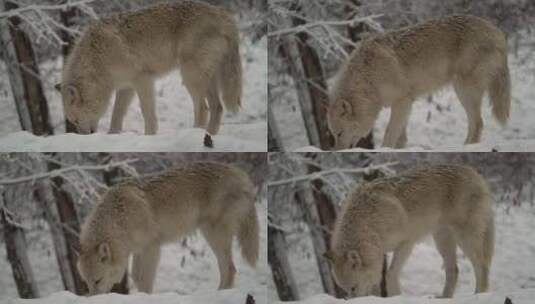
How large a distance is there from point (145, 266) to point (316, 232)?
935 mm

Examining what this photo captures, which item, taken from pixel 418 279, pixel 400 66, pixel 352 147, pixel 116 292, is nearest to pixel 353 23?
pixel 400 66

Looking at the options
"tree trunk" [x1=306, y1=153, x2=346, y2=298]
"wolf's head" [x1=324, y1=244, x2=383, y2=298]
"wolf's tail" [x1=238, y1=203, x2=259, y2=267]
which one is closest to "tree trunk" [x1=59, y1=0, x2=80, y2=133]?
"wolf's tail" [x1=238, y1=203, x2=259, y2=267]

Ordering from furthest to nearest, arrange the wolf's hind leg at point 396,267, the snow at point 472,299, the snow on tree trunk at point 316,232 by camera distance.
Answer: the snow on tree trunk at point 316,232 → the wolf's hind leg at point 396,267 → the snow at point 472,299

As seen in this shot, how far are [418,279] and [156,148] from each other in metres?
1.56

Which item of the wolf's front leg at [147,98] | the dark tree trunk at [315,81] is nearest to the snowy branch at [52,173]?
the wolf's front leg at [147,98]

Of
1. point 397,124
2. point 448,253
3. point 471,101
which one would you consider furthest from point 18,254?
point 471,101

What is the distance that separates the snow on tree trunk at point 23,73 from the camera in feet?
14.3

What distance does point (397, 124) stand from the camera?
418 centimetres

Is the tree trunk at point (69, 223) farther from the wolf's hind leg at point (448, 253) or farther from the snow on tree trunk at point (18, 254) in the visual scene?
the wolf's hind leg at point (448, 253)

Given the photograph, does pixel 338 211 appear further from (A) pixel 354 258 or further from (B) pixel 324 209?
(A) pixel 354 258

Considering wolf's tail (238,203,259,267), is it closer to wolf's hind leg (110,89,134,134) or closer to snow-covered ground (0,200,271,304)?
snow-covered ground (0,200,271,304)

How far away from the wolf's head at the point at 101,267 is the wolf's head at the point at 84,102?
0.65 m

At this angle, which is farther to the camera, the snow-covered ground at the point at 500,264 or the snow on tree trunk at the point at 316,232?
the snow on tree trunk at the point at 316,232

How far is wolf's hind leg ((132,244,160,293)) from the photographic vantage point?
14.0 feet
